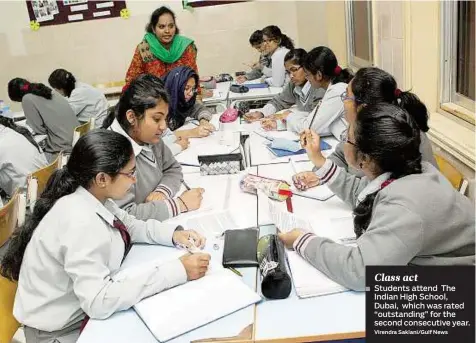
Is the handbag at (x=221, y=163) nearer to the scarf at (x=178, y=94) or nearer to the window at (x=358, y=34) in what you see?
the scarf at (x=178, y=94)

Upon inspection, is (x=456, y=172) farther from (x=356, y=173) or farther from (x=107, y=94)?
(x=107, y=94)

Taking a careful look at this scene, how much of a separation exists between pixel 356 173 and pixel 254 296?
3.08ft

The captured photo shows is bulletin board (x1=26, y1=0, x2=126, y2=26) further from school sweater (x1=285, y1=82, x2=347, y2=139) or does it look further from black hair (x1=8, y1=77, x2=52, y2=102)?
school sweater (x1=285, y1=82, x2=347, y2=139)

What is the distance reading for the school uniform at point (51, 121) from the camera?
4094 mm

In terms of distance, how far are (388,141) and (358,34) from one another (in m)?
3.75

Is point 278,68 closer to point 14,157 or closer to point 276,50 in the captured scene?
point 276,50

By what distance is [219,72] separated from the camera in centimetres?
605

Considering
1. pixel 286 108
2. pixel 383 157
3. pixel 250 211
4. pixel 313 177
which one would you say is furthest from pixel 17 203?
pixel 286 108

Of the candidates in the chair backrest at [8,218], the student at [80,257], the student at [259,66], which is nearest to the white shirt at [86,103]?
the student at [259,66]

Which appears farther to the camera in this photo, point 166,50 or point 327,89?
point 166,50

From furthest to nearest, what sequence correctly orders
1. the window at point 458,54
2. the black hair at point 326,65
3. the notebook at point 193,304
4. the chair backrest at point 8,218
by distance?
the black hair at point 326,65
the window at point 458,54
the chair backrest at point 8,218
the notebook at point 193,304

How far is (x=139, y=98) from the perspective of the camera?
205 cm

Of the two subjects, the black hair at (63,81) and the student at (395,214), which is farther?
the black hair at (63,81)

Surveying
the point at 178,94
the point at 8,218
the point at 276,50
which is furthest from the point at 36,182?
the point at 276,50
